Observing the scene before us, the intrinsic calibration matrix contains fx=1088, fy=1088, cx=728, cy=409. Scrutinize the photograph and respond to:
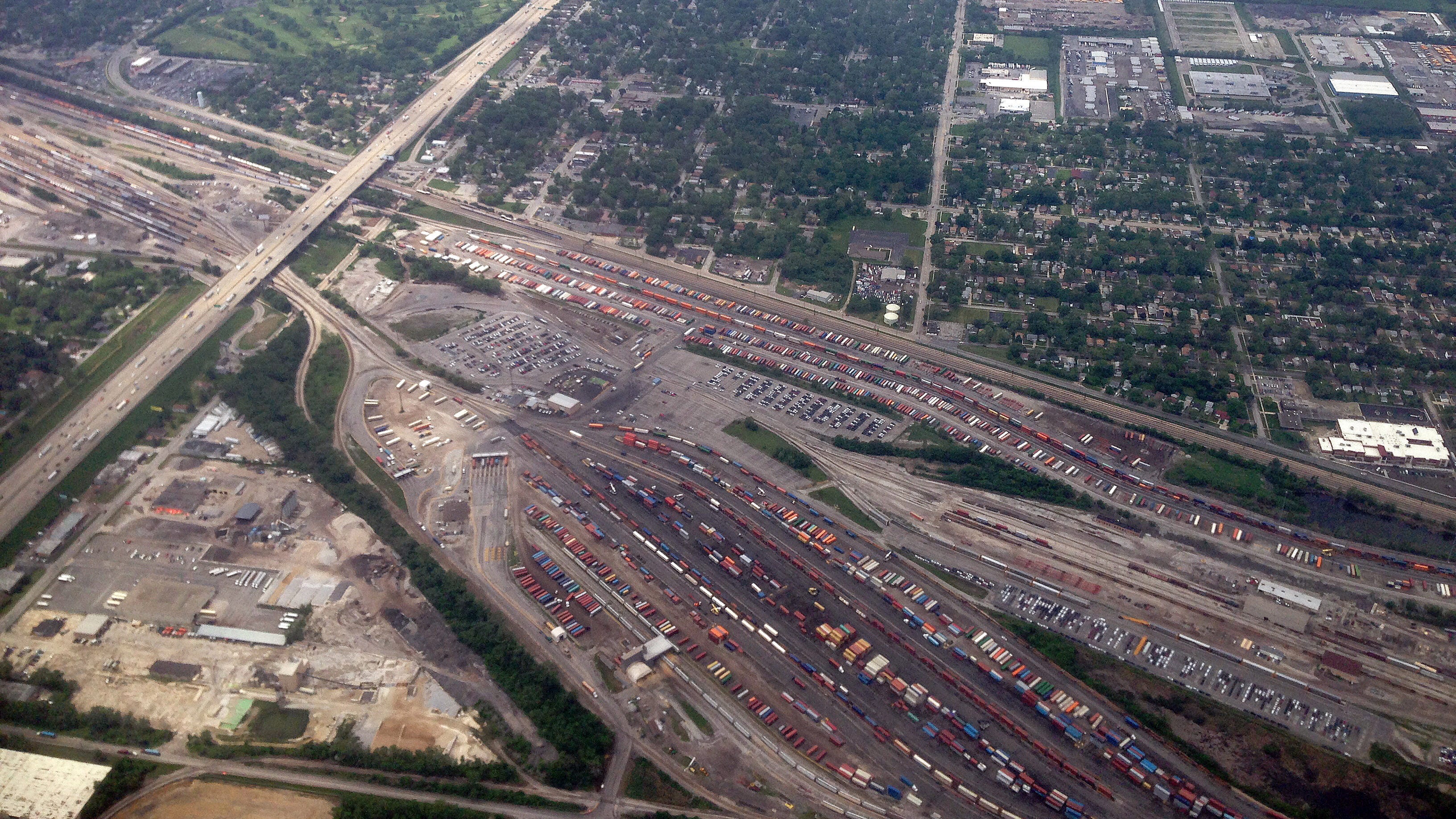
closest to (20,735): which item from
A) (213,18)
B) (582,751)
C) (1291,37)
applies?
(582,751)

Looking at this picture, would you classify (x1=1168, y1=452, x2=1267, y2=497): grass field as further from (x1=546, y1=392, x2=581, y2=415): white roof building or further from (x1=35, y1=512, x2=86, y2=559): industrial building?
(x1=35, y1=512, x2=86, y2=559): industrial building

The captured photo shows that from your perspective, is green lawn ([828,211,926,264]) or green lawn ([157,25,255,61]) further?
green lawn ([157,25,255,61])

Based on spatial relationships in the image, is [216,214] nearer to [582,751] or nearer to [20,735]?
[20,735]

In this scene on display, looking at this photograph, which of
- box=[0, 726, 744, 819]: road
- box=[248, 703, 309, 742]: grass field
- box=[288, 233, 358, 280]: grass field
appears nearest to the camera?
box=[0, 726, 744, 819]: road

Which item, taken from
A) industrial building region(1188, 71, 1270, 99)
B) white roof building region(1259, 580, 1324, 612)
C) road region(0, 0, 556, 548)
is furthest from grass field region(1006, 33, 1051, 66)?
white roof building region(1259, 580, 1324, 612)

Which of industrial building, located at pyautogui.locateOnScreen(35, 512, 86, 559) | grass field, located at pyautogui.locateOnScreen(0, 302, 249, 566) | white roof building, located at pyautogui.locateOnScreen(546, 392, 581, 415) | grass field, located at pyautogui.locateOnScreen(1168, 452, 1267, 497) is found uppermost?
grass field, located at pyautogui.locateOnScreen(0, 302, 249, 566)

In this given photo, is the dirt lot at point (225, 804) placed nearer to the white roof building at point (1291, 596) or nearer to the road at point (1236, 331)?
the white roof building at point (1291, 596)

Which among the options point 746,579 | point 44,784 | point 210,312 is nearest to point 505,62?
point 210,312
